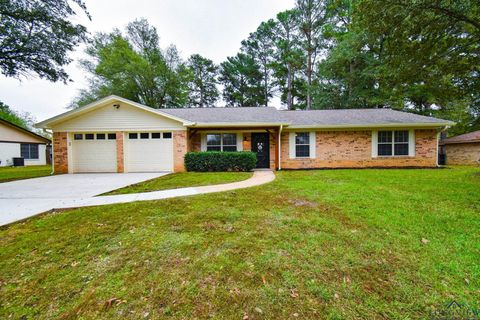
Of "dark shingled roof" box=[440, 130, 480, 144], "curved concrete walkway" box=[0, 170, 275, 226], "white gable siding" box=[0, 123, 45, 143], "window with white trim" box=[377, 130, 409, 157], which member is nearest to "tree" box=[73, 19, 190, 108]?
"white gable siding" box=[0, 123, 45, 143]

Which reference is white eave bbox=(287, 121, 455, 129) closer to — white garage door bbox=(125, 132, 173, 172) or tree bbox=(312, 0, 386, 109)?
white garage door bbox=(125, 132, 173, 172)

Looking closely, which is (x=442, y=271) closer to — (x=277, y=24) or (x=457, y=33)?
(x=457, y=33)

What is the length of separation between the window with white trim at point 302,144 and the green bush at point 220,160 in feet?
9.57

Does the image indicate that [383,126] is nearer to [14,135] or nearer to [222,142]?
[222,142]

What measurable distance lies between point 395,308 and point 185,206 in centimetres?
365

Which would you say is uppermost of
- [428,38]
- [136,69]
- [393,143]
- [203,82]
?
[203,82]

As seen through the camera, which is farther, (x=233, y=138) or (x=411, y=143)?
(x=233, y=138)

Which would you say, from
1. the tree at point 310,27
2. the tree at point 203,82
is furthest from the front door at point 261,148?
the tree at point 203,82

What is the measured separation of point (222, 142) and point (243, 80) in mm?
18559

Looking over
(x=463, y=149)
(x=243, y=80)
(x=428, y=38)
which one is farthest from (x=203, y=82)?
(x=463, y=149)

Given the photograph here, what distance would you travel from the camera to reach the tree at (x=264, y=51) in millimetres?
25578

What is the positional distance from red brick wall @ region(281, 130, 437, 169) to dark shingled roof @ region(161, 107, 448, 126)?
0.78 meters

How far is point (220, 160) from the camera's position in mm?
10234

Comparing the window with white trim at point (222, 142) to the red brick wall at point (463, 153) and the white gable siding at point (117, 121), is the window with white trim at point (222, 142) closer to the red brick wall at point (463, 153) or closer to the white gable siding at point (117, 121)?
the white gable siding at point (117, 121)
